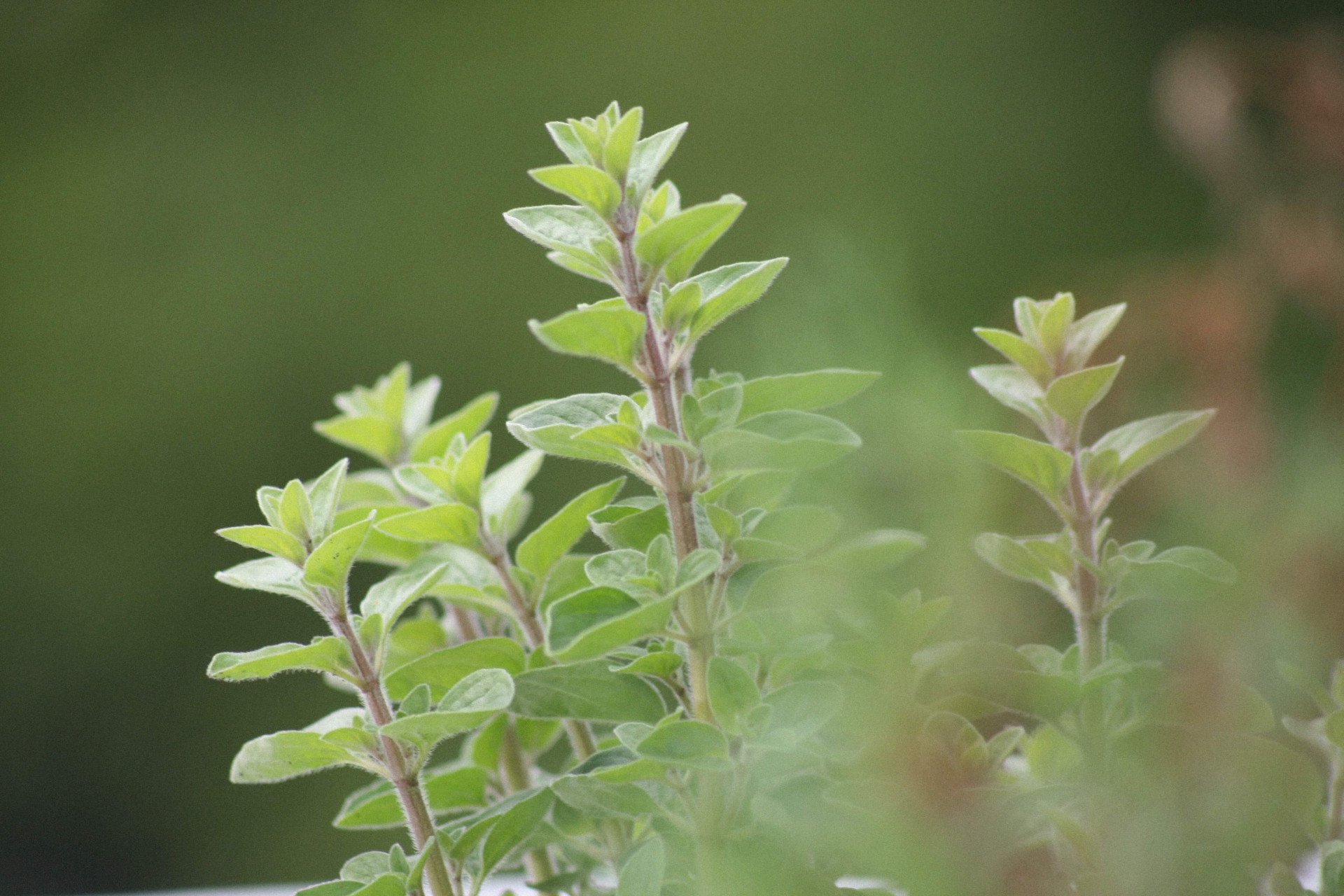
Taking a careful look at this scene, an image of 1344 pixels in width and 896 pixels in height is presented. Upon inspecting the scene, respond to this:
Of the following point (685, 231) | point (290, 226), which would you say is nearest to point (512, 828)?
point (685, 231)

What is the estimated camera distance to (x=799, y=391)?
25cm

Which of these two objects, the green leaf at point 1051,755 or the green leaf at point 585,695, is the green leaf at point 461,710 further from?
the green leaf at point 1051,755

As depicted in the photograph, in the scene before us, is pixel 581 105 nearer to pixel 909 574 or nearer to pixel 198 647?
pixel 198 647

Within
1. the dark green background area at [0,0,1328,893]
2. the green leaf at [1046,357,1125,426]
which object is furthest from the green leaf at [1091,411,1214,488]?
the dark green background area at [0,0,1328,893]

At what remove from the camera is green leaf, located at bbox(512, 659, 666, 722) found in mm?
A: 260

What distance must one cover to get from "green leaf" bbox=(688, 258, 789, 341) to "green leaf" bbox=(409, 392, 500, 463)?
0.10 m

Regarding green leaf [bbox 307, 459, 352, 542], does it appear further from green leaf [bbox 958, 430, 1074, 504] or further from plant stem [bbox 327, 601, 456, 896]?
green leaf [bbox 958, 430, 1074, 504]

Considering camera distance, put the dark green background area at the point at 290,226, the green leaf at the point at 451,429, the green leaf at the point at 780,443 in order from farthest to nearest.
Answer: the dark green background area at the point at 290,226
the green leaf at the point at 451,429
the green leaf at the point at 780,443

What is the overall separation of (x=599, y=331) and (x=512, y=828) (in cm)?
11

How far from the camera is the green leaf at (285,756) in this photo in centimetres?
25

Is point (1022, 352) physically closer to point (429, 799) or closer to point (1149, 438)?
point (1149, 438)

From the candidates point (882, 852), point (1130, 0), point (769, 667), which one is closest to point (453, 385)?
point (1130, 0)

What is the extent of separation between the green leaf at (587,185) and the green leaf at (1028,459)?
0.08 meters

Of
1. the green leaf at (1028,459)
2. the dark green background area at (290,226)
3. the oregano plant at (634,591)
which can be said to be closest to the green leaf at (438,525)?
the oregano plant at (634,591)
